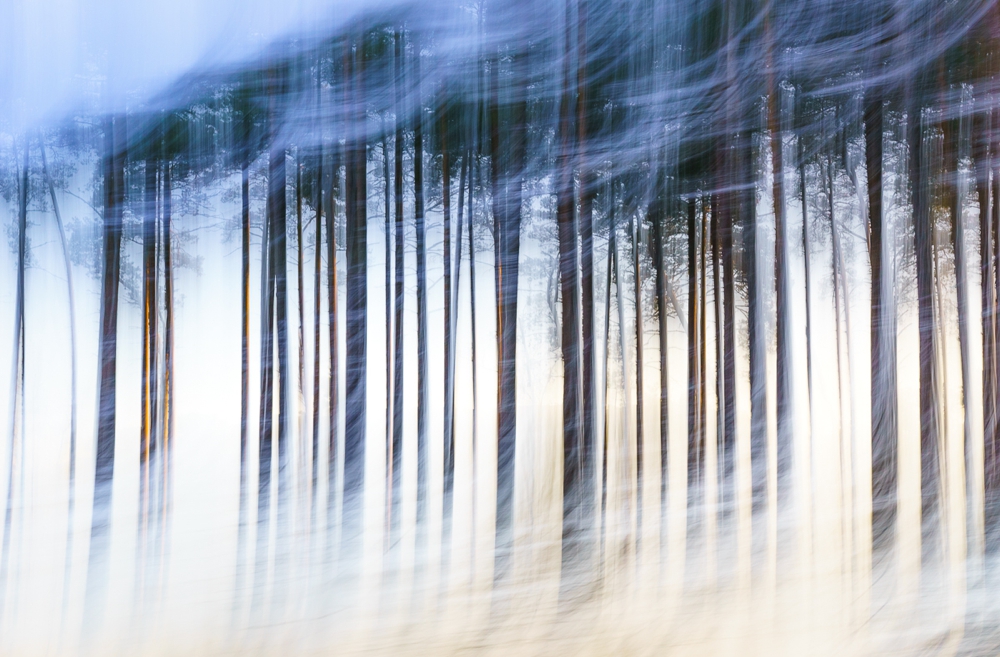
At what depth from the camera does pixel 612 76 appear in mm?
1367

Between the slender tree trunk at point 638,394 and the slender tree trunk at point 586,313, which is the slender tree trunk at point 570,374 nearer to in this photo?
the slender tree trunk at point 586,313

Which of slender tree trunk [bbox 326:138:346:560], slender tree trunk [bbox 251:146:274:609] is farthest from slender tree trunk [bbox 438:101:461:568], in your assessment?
slender tree trunk [bbox 251:146:274:609]

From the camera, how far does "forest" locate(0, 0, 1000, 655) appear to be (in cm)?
129

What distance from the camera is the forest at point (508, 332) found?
129 centimetres

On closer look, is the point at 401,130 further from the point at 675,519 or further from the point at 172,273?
the point at 675,519

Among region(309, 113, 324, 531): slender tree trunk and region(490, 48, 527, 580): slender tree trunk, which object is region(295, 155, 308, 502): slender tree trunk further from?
region(490, 48, 527, 580): slender tree trunk

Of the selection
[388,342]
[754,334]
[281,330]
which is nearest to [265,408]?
[281,330]

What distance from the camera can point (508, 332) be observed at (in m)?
1.33

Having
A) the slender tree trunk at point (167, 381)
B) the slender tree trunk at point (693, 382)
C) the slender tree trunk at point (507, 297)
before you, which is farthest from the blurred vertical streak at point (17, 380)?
the slender tree trunk at point (693, 382)

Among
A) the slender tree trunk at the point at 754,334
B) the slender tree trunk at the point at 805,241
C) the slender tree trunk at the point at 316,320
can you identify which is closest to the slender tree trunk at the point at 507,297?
the slender tree trunk at the point at 316,320

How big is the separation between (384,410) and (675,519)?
633 mm

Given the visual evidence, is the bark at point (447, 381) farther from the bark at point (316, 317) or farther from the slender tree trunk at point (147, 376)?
the slender tree trunk at point (147, 376)

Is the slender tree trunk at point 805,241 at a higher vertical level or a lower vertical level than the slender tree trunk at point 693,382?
higher

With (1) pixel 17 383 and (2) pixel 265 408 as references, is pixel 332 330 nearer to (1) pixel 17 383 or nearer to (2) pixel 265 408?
(2) pixel 265 408
